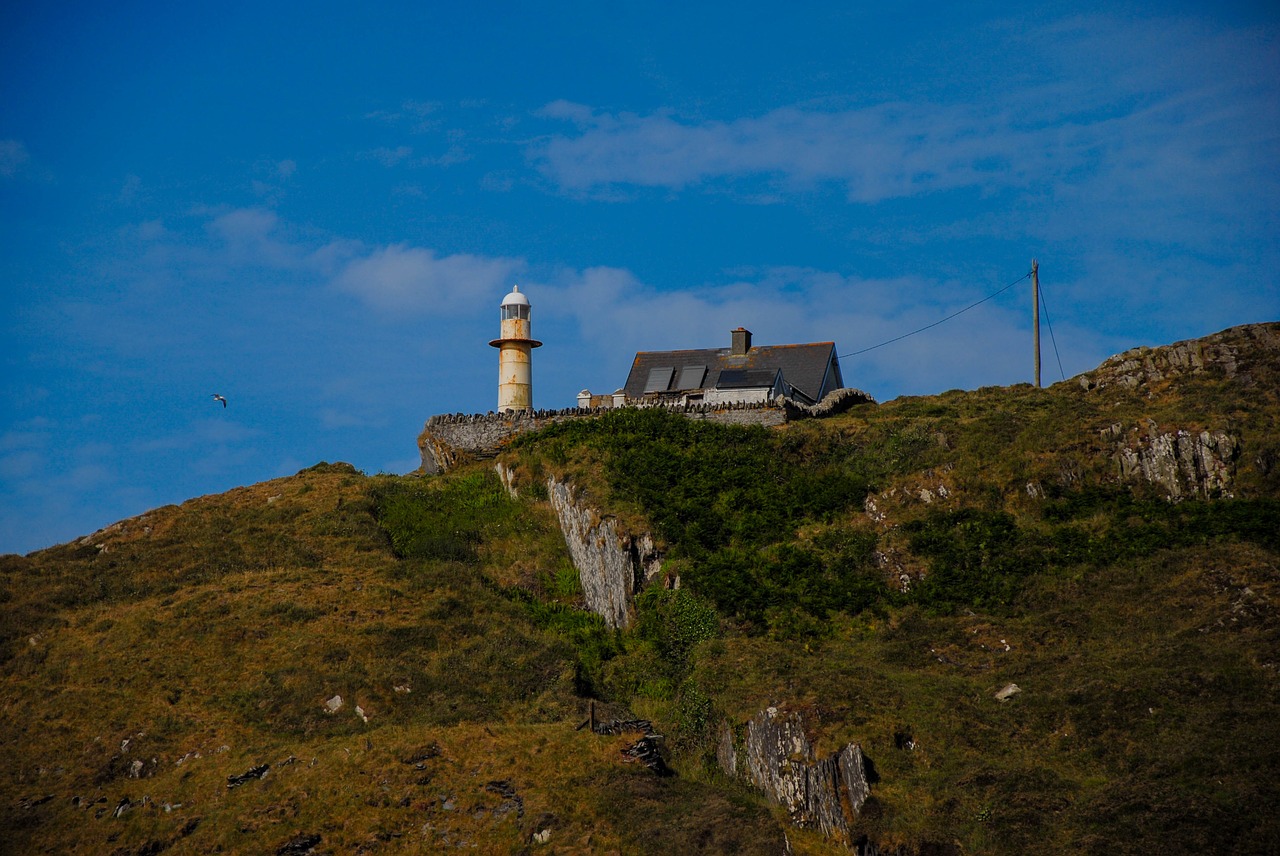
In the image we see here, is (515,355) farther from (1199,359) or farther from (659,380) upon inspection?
(1199,359)

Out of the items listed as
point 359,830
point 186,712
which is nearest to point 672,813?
point 359,830

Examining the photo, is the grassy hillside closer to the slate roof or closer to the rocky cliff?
the rocky cliff

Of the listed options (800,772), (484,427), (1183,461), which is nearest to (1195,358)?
(1183,461)

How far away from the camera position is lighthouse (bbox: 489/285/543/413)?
53.9 metres

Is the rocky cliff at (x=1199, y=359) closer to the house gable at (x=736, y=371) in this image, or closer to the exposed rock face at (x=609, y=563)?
the house gable at (x=736, y=371)

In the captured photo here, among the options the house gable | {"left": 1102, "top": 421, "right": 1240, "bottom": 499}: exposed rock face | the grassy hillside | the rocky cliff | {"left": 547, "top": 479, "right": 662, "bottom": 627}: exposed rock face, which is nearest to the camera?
the grassy hillside

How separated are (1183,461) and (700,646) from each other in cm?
1583

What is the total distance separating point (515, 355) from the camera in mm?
54375

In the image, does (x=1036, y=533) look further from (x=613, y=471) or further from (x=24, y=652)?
(x=24, y=652)

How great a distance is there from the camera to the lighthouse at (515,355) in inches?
2121

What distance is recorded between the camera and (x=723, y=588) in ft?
124

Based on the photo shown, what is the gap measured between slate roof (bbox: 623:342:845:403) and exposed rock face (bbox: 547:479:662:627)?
12.9 m

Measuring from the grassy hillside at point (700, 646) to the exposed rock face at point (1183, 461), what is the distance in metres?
0.23

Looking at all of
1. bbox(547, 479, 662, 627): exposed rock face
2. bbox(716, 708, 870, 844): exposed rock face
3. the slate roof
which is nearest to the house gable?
the slate roof
